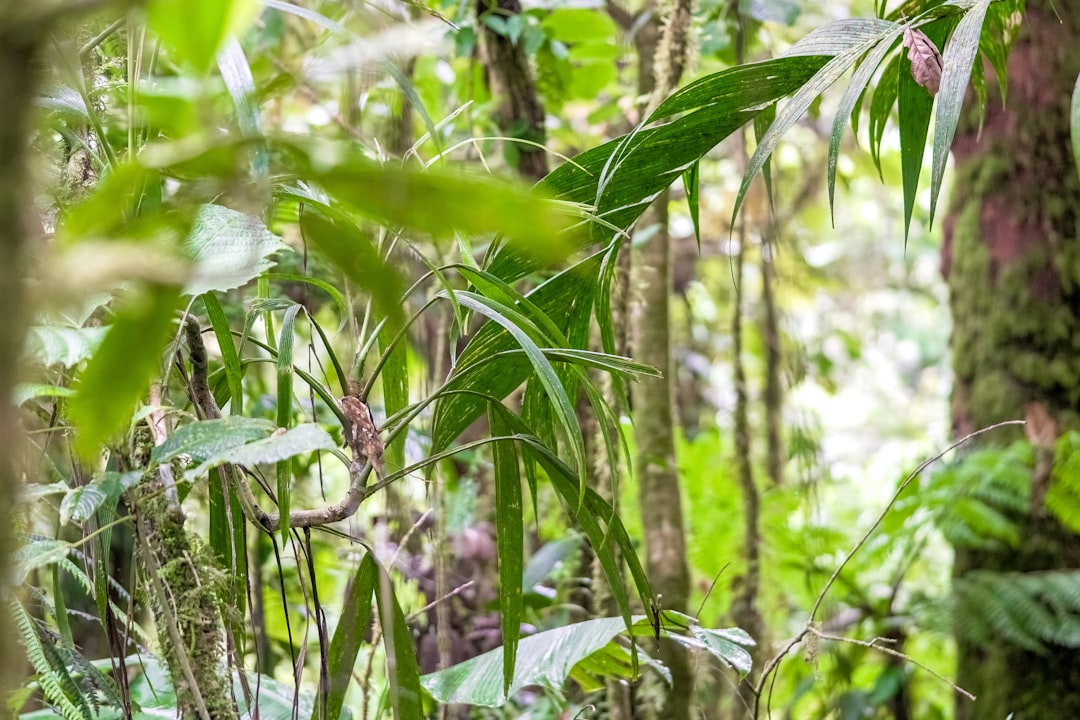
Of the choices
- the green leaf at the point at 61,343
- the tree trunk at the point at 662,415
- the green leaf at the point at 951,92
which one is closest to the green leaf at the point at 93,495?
the green leaf at the point at 61,343

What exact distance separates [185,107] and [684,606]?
1.25 metres

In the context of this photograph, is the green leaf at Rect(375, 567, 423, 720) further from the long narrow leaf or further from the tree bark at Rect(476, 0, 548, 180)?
the tree bark at Rect(476, 0, 548, 180)

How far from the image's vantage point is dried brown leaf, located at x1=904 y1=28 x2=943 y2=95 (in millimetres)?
843

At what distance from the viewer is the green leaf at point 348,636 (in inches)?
30.2

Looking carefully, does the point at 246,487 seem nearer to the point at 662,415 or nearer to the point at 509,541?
the point at 509,541

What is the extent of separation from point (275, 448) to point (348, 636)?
0.30 meters

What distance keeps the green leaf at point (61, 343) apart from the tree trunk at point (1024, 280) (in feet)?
5.99

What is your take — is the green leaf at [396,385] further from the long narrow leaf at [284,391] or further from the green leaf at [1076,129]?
the green leaf at [1076,129]

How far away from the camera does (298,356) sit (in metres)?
2.41

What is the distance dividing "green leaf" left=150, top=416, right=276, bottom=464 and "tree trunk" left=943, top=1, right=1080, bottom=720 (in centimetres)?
171

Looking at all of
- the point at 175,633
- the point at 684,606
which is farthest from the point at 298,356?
the point at 175,633

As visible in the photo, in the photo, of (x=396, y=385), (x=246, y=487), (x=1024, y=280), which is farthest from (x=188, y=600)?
(x=1024, y=280)

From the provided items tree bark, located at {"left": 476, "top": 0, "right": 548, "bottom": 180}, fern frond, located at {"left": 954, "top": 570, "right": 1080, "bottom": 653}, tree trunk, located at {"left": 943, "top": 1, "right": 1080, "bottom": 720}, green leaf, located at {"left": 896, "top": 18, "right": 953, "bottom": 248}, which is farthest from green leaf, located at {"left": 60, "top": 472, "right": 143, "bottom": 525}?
tree trunk, located at {"left": 943, "top": 1, "right": 1080, "bottom": 720}

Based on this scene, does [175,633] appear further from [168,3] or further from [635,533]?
[635,533]
